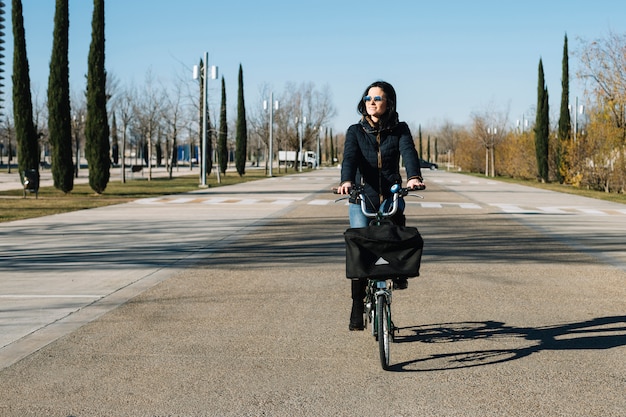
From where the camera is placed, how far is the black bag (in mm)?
5555

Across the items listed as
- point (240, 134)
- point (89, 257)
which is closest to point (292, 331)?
point (89, 257)

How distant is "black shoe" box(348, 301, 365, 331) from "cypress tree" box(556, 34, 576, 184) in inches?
1594

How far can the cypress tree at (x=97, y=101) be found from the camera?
32.0 meters

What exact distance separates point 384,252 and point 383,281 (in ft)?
1.14

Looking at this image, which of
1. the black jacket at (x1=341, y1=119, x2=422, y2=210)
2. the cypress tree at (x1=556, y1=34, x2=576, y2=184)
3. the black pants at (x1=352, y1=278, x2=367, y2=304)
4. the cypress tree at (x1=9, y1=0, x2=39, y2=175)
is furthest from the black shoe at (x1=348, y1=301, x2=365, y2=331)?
the cypress tree at (x1=556, y1=34, x2=576, y2=184)

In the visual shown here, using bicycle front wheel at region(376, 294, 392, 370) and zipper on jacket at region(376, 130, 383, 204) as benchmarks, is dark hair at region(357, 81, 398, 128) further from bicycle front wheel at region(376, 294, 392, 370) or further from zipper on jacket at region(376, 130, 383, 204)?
bicycle front wheel at region(376, 294, 392, 370)

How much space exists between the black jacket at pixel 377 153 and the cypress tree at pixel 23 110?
27869mm

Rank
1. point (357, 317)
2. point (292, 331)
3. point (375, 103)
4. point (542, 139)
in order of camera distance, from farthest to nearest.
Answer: point (542, 139) < point (292, 331) < point (357, 317) < point (375, 103)

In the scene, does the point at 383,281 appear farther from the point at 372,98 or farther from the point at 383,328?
the point at 372,98

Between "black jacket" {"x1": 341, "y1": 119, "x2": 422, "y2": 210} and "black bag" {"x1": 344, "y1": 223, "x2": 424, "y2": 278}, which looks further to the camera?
"black jacket" {"x1": 341, "y1": 119, "x2": 422, "y2": 210}

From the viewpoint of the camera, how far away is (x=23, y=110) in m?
32.9

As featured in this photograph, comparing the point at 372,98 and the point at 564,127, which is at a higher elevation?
the point at 564,127

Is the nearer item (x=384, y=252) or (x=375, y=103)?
(x=384, y=252)

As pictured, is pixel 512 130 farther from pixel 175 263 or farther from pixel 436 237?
pixel 175 263
